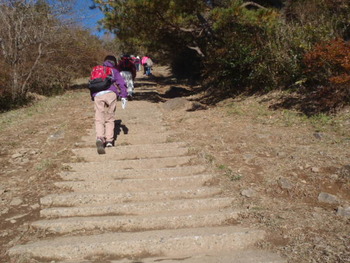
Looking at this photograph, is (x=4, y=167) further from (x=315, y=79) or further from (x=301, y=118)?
(x=315, y=79)

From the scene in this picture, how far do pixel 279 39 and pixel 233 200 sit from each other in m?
6.60

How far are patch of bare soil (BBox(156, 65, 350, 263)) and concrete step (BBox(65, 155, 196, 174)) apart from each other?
427 millimetres

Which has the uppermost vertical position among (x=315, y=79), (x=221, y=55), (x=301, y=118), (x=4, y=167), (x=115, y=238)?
(x=221, y=55)

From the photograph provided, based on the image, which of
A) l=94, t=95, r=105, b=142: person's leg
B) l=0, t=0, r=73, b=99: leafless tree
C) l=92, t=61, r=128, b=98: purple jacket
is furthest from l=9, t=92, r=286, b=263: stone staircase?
l=0, t=0, r=73, b=99: leafless tree

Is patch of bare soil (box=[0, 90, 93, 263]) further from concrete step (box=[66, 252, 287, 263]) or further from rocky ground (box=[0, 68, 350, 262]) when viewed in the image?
concrete step (box=[66, 252, 287, 263])

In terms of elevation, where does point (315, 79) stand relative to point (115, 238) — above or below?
above

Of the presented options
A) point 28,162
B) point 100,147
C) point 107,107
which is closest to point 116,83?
point 107,107

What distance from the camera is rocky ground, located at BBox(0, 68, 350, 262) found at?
324 cm

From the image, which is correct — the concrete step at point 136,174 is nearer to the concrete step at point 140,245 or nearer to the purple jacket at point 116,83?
the concrete step at point 140,245

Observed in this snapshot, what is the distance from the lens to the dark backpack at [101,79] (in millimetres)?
5137

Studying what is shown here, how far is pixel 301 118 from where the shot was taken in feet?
22.3

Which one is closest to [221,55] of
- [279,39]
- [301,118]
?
[279,39]

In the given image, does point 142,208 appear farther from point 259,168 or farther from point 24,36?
point 24,36

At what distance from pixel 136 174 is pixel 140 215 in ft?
3.13
